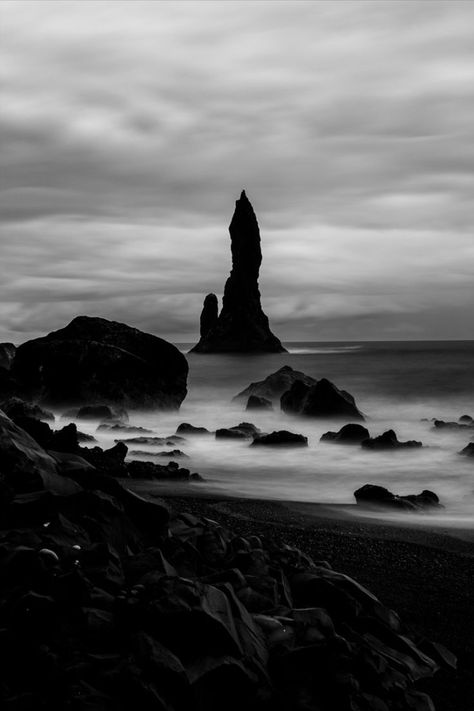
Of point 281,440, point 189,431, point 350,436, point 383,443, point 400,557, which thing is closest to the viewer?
point 400,557

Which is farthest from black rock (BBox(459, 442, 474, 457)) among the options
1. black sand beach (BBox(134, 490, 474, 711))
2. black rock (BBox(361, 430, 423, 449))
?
black sand beach (BBox(134, 490, 474, 711))

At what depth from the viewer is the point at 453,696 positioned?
7.04 m

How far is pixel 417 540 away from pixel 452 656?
162 inches

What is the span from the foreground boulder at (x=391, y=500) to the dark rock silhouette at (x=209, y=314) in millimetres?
148955

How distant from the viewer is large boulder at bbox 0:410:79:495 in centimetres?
889

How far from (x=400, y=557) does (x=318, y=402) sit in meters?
23.9

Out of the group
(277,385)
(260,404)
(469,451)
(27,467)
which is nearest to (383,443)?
(469,451)

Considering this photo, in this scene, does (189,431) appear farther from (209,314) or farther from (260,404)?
(209,314)

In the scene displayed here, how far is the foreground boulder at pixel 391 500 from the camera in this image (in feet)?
48.7

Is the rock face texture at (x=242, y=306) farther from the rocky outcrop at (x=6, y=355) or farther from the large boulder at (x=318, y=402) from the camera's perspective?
the large boulder at (x=318, y=402)

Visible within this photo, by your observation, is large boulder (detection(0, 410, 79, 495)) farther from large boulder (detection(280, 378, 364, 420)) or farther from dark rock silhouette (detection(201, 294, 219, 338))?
dark rock silhouette (detection(201, 294, 219, 338))

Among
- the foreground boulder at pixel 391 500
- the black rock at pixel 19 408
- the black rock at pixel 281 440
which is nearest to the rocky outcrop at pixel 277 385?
the black rock at pixel 19 408

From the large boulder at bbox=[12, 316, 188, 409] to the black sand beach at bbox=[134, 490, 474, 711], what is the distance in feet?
67.0

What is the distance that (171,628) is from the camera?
6203 mm
